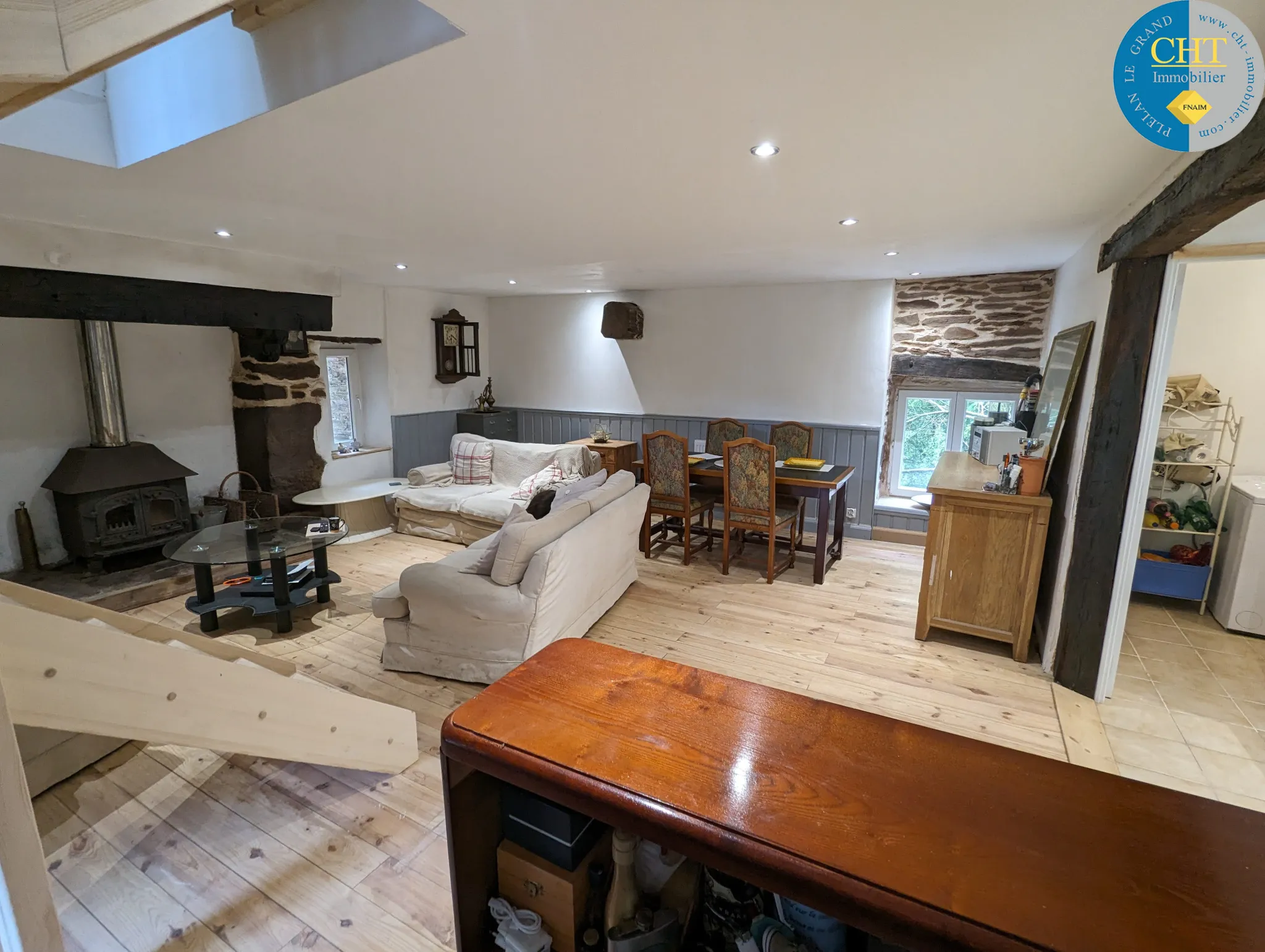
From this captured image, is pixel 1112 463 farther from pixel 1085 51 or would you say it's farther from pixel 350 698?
pixel 350 698

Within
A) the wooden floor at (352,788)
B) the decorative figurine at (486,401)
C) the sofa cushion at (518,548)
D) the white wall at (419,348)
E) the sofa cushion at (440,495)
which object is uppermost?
the white wall at (419,348)

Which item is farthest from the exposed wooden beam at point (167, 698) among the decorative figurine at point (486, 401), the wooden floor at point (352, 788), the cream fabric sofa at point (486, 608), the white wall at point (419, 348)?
the decorative figurine at point (486, 401)

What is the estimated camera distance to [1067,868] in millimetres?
661

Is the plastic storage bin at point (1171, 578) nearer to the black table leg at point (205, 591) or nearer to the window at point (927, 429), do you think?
the window at point (927, 429)

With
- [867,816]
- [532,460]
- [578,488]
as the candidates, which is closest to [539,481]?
[532,460]

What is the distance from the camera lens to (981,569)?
3141 mm

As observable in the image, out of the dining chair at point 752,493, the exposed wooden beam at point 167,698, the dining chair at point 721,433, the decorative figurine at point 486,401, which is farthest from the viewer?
the decorative figurine at point 486,401

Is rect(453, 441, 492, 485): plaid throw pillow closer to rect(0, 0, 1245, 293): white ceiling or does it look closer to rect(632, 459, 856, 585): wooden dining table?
rect(632, 459, 856, 585): wooden dining table

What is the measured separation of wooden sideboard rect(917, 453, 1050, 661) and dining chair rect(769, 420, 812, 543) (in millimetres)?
1772

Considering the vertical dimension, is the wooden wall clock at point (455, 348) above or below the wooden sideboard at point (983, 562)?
above

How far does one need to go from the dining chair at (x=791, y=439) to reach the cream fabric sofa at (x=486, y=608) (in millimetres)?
2564

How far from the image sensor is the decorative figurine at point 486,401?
6.75 m

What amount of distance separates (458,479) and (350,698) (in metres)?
3.84

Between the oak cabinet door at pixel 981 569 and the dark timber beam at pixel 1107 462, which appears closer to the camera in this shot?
the dark timber beam at pixel 1107 462
